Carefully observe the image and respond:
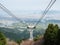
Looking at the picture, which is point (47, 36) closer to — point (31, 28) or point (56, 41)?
point (56, 41)

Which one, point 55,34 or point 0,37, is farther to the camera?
point 0,37

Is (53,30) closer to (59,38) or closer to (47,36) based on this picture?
(47,36)

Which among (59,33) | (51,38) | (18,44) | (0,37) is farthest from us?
(18,44)

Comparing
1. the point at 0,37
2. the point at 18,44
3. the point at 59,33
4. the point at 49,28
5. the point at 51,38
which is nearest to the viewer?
the point at 59,33

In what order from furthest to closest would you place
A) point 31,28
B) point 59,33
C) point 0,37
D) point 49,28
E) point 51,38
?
1. point 31,28
2. point 0,37
3. point 49,28
4. point 51,38
5. point 59,33

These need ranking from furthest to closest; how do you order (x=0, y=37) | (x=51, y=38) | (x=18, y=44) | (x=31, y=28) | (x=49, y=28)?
1. (x=31, y=28)
2. (x=18, y=44)
3. (x=0, y=37)
4. (x=49, y=28)
5. (x=51, y=38)

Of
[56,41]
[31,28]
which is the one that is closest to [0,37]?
[56,41]

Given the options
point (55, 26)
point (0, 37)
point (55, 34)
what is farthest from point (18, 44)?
point (55, 34)

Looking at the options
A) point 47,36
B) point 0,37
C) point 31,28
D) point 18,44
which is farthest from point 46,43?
point 31,28

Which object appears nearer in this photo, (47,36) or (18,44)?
(47,36)
